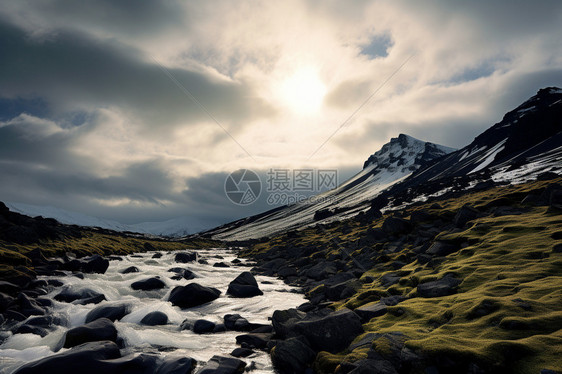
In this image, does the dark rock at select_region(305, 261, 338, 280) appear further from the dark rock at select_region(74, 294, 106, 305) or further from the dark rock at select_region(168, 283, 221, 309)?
the dark rock at select_region(74, 294, 106, 305)

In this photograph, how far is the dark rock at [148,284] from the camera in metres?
26.4

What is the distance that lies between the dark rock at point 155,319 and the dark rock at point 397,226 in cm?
2717

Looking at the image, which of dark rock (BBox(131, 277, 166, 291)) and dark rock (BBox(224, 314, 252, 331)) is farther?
dark rock (BBox(131, 277, 166, 291))

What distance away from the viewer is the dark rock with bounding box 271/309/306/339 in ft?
45.6

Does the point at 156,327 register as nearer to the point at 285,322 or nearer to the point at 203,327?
the point at 203,327

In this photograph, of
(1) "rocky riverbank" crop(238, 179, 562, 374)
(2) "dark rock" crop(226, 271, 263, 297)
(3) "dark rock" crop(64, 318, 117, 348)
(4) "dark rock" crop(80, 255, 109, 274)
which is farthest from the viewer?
(4) "dark rock" crop(80, 255, 109, 274)

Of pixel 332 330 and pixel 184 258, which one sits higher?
pixel 332 330

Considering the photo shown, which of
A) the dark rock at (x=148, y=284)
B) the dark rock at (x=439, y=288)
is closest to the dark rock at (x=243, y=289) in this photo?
the dark rock at (x=148, y=284)

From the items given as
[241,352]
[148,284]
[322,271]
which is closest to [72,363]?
[241,352]

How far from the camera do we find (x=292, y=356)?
11.2 metres

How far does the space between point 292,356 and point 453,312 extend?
273 inches

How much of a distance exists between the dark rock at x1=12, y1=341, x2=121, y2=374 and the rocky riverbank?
6.88 m

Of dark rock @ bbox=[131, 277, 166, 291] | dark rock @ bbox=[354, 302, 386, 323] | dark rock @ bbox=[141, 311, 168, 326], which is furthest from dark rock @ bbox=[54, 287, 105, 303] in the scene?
dark rock @ bbox=[354, 302, 386, 323]

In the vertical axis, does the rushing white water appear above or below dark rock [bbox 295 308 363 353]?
below
